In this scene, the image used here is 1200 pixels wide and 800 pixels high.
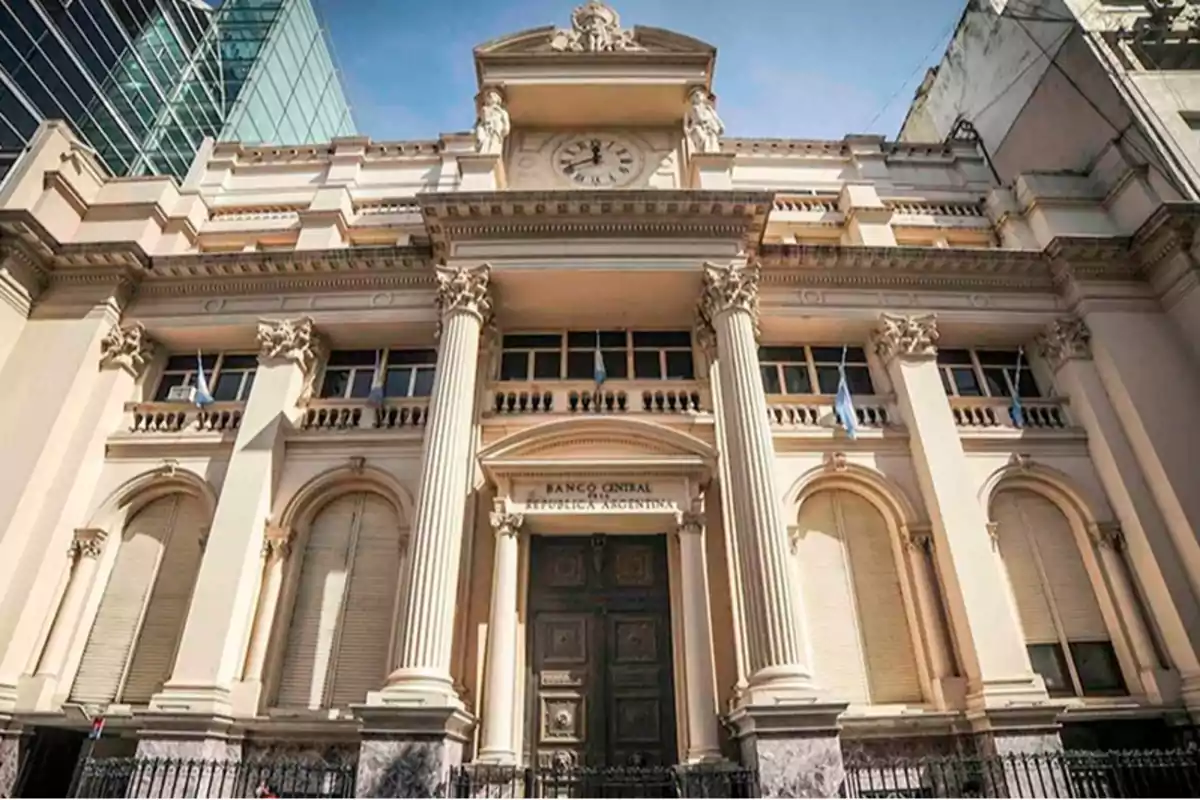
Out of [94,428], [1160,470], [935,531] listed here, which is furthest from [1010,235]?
[94,428]

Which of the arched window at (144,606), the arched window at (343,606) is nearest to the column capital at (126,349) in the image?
the arched window at (144,606)

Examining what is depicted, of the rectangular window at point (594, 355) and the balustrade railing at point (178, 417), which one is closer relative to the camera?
the balustrade railing at point (178, 417)

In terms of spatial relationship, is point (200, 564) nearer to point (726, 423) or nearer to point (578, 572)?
point (578, 572)

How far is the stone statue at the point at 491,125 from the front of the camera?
14.9 meters

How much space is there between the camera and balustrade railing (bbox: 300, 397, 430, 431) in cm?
1324

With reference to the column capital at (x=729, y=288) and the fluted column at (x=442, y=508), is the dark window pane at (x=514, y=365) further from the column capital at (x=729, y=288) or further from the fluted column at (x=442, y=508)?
the column capital at (x=729, y=288)

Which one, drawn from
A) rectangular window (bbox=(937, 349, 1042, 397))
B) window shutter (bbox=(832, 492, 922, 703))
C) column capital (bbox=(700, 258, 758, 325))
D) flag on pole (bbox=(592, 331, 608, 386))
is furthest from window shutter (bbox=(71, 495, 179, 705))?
rectangular window (bbox=(937, 349, 1042, 397))

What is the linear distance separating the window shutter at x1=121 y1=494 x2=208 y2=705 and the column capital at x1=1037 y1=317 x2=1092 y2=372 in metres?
17.1

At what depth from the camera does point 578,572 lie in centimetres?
1202

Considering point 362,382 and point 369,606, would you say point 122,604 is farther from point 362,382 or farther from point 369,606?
point 362,382

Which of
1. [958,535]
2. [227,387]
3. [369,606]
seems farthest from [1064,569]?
[227,387]

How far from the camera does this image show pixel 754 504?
34.9 ft

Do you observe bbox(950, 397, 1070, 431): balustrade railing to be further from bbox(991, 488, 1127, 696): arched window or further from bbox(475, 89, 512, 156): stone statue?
bbox(475, 89, 512, 156): stone statue

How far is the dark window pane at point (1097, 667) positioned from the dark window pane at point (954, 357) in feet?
19.4
